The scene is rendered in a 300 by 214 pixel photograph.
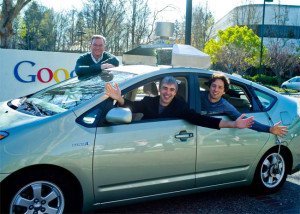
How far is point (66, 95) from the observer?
374cm

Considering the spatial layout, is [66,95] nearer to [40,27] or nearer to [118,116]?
[118,116]

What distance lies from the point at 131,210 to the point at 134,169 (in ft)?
2.15

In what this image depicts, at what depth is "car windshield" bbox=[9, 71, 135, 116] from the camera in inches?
136

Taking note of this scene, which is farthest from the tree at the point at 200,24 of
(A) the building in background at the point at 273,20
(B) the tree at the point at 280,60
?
(B) the tree at the point at 280,60

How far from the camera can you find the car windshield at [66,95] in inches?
136

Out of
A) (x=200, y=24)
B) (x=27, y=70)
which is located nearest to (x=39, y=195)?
(x=27, y=70)

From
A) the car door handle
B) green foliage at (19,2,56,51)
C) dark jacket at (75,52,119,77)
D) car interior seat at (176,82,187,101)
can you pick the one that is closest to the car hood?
dark jacket at (75,52,119,77)

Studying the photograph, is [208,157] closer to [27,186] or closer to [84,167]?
[84,167]

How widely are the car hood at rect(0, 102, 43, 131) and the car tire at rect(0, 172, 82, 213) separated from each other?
0.45m

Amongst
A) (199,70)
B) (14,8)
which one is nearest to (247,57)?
(14,8)

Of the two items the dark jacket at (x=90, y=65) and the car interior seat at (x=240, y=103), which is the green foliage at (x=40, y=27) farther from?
the car interior seat at (x=240, y=103)

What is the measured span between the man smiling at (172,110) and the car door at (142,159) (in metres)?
0.09

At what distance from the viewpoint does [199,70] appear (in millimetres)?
4109

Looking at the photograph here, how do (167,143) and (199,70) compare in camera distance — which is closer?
(167,143)
